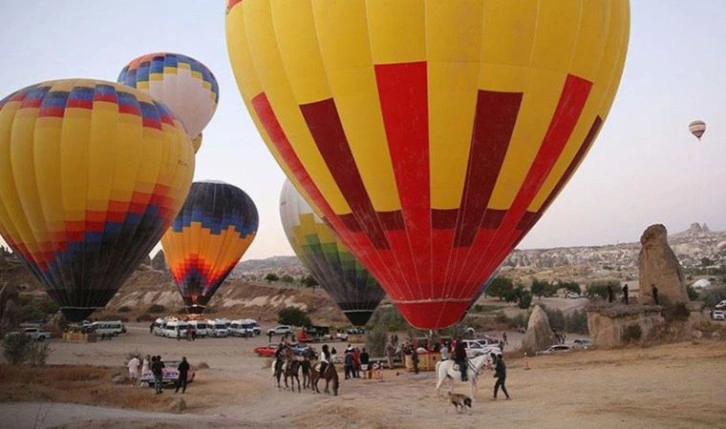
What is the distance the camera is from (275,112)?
428 inches

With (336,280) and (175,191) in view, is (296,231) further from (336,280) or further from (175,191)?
(175,191)

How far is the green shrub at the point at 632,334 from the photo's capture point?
18344 millimetres

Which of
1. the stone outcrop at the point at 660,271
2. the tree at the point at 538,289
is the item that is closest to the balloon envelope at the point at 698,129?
the stone outcrop at the point at 660,271

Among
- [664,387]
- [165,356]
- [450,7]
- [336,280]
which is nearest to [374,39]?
[450,7]

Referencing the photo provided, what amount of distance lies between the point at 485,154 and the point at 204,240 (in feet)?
78.8

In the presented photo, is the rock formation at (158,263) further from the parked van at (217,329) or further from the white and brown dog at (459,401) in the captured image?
the white and brown dog at (459,401)

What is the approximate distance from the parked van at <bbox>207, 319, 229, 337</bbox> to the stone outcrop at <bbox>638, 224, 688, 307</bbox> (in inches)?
958

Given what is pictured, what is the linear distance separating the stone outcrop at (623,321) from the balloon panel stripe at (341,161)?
11.7m

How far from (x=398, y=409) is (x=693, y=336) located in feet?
40.0

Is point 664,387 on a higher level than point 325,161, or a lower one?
lower

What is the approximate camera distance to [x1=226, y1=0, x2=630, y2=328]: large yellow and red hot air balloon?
9.20 metres

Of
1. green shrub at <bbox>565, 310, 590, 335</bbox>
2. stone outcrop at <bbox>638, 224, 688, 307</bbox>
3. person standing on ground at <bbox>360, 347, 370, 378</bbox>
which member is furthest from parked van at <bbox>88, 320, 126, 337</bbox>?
green shrub at <bbox>565, 310, 590, 335</bbox>

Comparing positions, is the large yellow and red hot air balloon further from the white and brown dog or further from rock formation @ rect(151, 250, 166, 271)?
rock formation @ rect(151, 250, 166, 271)

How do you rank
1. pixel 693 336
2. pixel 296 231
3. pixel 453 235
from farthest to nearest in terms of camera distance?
pixel 296 231
pixel 693 336
pixel 453 235
